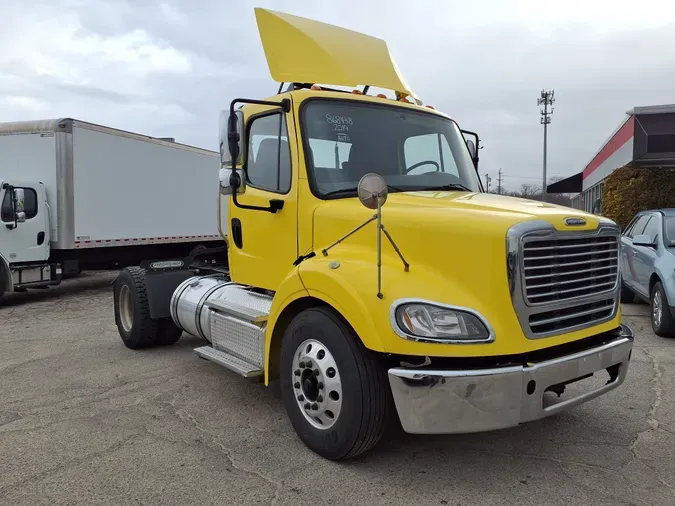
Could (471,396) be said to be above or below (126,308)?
above

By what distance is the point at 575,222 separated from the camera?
3.31 meters

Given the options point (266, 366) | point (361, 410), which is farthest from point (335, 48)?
point (361, 410)

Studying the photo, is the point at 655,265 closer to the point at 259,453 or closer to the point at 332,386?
the point at 332,386

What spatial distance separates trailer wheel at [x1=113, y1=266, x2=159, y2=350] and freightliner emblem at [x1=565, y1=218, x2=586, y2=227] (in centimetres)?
477

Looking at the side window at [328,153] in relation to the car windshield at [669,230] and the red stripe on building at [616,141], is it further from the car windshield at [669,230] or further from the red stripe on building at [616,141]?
the red stripe on building at [616,141]

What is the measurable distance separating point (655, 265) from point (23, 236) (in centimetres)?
1054

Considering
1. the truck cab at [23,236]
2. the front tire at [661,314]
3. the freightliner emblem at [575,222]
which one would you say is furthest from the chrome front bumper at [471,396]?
the truck cab at [23,236]

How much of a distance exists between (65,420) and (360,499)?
2570 millimetres

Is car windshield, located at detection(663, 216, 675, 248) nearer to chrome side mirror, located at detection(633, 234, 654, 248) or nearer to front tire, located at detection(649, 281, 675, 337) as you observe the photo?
chrome side mirror, located at detection(633, 234, 654, 248)

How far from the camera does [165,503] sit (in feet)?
10.0

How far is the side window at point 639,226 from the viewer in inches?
330

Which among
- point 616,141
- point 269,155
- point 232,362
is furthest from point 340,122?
point 616,141

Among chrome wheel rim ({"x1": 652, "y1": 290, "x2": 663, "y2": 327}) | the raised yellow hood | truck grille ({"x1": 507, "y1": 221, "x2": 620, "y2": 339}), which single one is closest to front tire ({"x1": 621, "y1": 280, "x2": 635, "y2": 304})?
chrome wheel rim ({"x1": 652, "y1": 290, "x2": 663, "y2": 327})

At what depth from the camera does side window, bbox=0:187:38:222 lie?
401 inches
